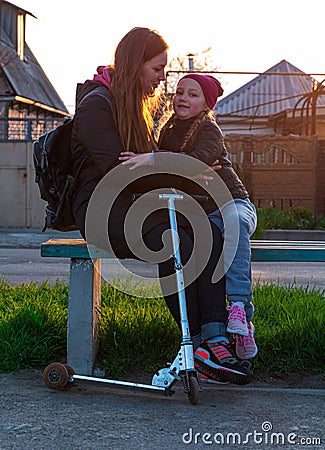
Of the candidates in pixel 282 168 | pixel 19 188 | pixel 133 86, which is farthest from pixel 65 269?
pixel 19 188

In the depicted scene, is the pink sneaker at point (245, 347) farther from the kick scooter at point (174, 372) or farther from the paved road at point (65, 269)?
the paved road at point (65, 269)

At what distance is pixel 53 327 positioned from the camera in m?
4.65

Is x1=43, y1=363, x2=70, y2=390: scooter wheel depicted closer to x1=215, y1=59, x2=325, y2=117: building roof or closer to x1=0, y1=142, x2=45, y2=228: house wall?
x1=0, y1=142, x2=45, y2=228: house wall

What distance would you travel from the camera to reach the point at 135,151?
4090mm

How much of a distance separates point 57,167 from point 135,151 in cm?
39

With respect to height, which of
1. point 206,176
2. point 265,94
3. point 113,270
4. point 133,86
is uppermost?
point 265,94

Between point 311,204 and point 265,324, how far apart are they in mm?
12635

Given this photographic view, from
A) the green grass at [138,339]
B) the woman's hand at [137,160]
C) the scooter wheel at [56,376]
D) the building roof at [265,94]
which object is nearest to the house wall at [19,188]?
the green grass at [138,339]

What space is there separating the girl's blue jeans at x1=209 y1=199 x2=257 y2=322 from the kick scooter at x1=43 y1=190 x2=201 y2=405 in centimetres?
31

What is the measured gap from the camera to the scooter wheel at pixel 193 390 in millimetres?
3525

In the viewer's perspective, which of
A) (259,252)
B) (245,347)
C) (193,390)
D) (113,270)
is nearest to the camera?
(193,390)

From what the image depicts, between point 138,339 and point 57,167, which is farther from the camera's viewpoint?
point 138,339

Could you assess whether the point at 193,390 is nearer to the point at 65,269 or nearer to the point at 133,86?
the point at 133,86

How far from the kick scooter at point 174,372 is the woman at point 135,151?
0.12m
